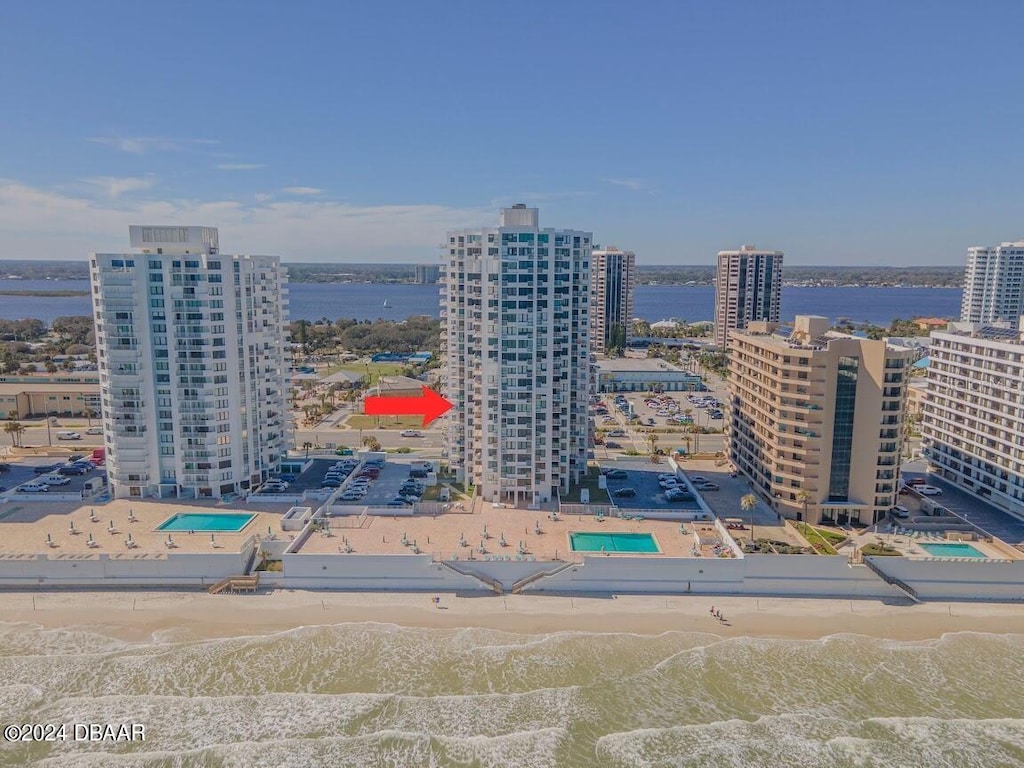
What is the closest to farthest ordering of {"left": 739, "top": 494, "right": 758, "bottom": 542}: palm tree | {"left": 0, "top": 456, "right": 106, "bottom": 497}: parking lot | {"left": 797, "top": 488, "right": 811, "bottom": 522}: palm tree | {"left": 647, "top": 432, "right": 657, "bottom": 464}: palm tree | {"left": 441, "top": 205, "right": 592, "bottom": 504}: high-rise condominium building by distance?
1. {"left": 739, "top": 494, "right": 758, "bottom": 542}: palm tree
2. {"left": 797, "top": 488, "right": 811, "bottom": 522}: palm tree
3. {"left": 441, "top": 205, "right": 592, "bottom": 504}: high-rise condominium building
4. {"left": 0, "top": 456, "right": 106, "bottom": 497}: parking lot
5. {"left": 647, "top": 432, "right": 657, "bottom": 464}: palm tree

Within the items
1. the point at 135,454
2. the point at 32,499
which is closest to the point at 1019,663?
the point at 135,454

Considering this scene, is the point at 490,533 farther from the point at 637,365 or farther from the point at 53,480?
the point at 637,365

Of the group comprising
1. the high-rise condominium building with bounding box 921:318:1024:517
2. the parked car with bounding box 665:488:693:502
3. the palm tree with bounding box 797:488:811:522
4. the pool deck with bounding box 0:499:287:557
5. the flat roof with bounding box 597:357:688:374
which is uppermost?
the high-rise condominium building with bounding box 921:318:1024:517

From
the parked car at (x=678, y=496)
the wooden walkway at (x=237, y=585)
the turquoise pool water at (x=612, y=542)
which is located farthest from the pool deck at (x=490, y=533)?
the parked car at (x=678, y=496)

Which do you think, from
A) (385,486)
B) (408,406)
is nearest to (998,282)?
(408,406)

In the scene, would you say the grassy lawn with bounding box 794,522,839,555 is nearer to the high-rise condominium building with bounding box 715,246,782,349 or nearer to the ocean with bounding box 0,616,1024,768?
the ocean with bounding box 0,616,1024,768

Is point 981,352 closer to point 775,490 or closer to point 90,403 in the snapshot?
point 775,490

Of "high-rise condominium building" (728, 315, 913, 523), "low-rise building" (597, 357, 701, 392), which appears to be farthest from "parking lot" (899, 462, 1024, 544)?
"low-rise building" (597, 357, 701, 392)
